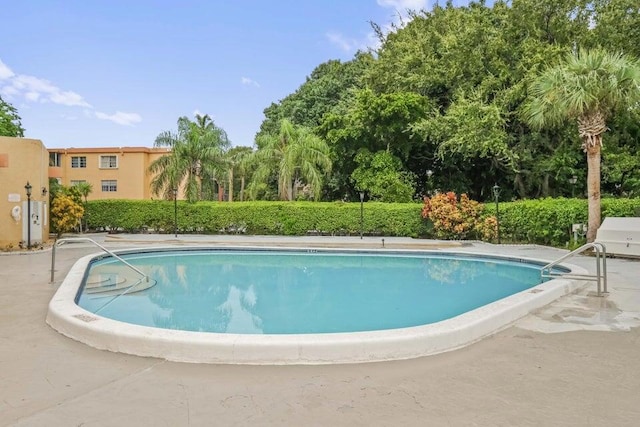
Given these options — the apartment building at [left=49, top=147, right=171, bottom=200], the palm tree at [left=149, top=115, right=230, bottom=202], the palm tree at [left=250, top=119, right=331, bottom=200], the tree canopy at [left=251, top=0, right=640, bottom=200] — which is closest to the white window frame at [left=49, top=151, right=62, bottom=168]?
the apartment building at [left=49, top=147, right=171, bottom=200]

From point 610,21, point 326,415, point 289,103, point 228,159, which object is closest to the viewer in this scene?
point 326,415

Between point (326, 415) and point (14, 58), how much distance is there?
24.7 m

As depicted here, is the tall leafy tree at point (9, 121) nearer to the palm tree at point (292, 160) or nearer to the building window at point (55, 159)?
the building window at point (55, 159)

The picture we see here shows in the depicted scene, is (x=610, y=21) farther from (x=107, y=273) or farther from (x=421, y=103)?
(x=107, y=273)

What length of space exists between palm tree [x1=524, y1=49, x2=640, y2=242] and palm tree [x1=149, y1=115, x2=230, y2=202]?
16.4 meters

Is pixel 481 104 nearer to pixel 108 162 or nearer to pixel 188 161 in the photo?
pixel 188 161

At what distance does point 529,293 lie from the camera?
22.0 ft

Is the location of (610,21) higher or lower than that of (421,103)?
higher

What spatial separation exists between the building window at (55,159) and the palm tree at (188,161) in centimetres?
1468

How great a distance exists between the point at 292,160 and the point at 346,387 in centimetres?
1962

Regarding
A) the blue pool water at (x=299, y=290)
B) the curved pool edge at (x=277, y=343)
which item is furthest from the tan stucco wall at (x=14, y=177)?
the curved pool edge at (x=277, y=343)

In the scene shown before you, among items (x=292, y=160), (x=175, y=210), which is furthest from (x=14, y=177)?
(x=292, y=160)

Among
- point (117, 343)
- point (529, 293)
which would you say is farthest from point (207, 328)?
point (529, 293)

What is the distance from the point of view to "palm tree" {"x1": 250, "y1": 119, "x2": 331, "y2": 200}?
75.4 feet
